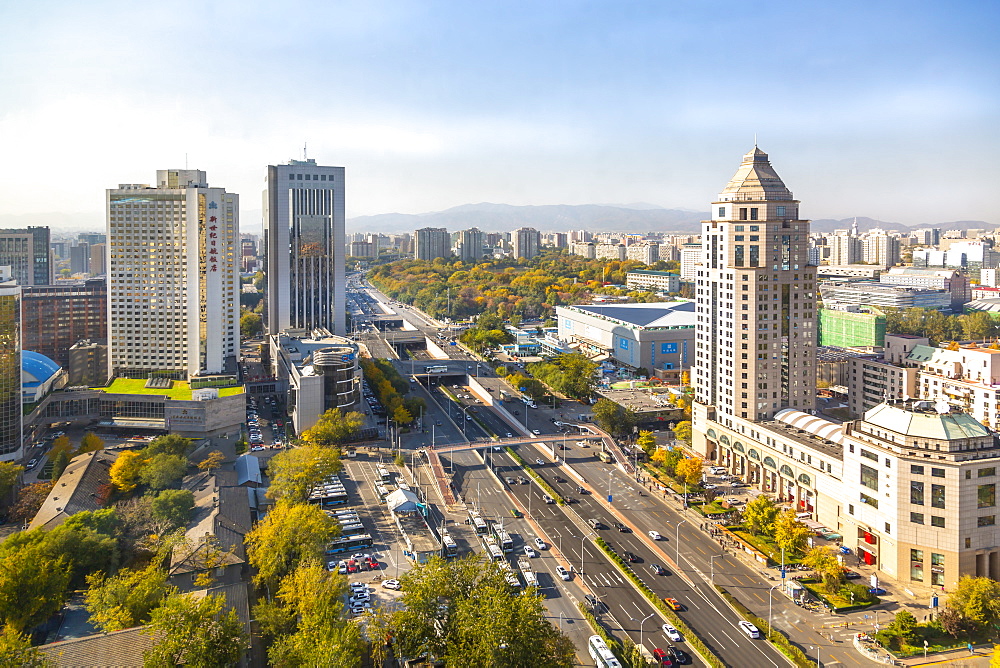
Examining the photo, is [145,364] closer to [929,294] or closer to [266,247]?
[266,247]

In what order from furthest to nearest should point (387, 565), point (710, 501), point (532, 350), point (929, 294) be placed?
point (929, 294), point (532, 350), point (710, 501), point (387, 565)

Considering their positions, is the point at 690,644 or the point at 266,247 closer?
the point at 690,644

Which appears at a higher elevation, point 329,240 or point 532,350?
point 329,240

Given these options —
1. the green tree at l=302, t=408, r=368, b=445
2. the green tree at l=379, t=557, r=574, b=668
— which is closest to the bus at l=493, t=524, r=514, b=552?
the green tree at l=379, t=557, r=574, b=668

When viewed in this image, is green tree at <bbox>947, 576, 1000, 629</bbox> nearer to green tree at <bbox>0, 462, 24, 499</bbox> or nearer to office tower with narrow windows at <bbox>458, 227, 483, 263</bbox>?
green tree at <bbox>0, 462, 24, 499</bbox>

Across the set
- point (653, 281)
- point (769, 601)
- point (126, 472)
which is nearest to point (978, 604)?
point (769, 601)

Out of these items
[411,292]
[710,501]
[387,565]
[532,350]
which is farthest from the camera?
[411,292]

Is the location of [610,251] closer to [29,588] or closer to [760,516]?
[760,516]

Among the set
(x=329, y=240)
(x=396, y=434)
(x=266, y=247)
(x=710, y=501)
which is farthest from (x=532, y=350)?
(x=710, y=501)
